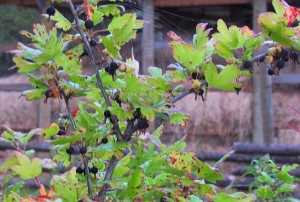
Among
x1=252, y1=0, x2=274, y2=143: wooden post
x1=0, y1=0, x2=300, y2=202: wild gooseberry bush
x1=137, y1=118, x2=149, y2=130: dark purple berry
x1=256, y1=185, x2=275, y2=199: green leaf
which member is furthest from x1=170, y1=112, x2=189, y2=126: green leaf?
x1=252, y1=0, x2=274, y2=143: wooden post

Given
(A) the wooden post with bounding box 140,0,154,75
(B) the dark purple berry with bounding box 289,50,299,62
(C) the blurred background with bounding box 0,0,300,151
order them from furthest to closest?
1. (C) the blurred background with bounding box 0,0,300,151
2. (A) the wooden post with bounding box 140,0,154,75
3. (B) the dark purple berry with bounding box 289,50,299,62

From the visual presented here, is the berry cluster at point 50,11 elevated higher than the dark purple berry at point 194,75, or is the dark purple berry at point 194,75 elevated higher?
the berry cluster at point 50,11

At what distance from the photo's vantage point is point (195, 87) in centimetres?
141

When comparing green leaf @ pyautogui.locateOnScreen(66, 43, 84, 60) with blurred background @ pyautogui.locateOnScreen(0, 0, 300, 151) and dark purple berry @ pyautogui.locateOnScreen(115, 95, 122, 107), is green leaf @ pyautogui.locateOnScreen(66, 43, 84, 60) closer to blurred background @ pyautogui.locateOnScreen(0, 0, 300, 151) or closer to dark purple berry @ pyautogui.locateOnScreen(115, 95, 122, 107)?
dark purple berry @ pyautogui.locateOnScreen(115, 95, 122, 107)

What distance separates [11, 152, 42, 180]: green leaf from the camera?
1529 mm

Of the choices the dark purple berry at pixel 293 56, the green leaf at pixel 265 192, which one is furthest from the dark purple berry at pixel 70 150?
the green leaf at pixel 265 192

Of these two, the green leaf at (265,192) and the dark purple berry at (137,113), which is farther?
the green leaf at (265,192)

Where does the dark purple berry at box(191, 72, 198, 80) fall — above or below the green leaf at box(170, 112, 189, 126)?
above

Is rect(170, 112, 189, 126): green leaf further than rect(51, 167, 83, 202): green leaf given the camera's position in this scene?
Yes

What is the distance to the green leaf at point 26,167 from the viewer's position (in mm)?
1529

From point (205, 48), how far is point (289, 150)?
18.1 feet

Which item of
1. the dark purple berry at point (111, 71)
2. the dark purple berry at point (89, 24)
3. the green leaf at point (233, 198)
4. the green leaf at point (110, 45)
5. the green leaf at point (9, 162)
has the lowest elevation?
the green leaf at point (233, 198)

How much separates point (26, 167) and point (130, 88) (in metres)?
0.36

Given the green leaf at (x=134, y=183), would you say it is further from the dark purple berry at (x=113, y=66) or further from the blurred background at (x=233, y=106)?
the blurred background at (x=233, y=106)
